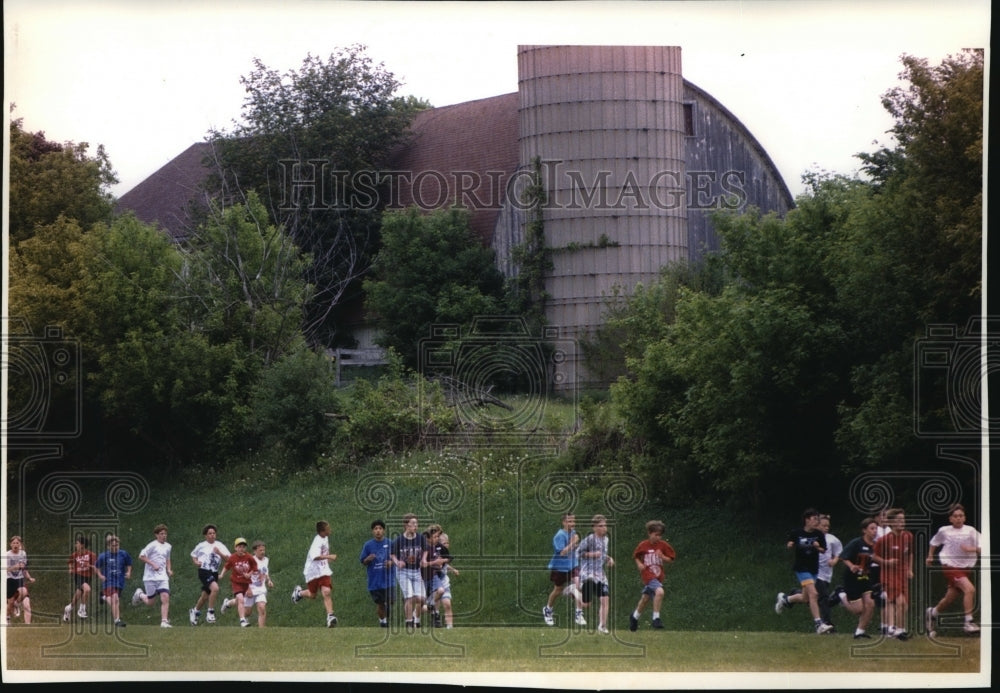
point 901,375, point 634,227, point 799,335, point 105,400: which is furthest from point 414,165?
point 901,375

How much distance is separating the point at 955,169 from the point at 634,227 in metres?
6.57

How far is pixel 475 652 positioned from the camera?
594 inches

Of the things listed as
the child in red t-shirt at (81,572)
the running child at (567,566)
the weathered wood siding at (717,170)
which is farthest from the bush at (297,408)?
the weathered wood siding at (717,170)

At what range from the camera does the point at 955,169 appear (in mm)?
15125

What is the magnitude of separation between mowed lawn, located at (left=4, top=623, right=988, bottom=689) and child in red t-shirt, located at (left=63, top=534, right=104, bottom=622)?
0.59 m

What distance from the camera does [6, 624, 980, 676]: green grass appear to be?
47.6 ft

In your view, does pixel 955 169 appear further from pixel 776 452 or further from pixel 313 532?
pixel 313 532

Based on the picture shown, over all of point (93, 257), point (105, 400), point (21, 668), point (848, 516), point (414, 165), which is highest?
point (414, 165)

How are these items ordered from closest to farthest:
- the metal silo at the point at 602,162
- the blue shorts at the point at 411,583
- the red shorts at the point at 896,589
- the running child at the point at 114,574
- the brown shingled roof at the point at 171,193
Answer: the red shorts at the point at 896,589 < the blue shorts at the point at 411,583 < the running child at the point at 114,574 < the metal silo at the point at 602,162 < the brown shingled roof at the point at 171,193

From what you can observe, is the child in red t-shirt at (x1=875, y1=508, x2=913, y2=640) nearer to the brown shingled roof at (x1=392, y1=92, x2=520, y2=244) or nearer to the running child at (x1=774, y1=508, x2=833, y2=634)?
the running child at (x1=774, y1=508, x2=833, y2=634)

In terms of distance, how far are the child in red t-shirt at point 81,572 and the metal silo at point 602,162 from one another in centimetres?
795

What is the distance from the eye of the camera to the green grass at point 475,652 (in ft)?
47.6

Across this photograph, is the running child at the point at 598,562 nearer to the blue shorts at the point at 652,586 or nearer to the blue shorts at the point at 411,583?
the blue shorts at the point at 652,586

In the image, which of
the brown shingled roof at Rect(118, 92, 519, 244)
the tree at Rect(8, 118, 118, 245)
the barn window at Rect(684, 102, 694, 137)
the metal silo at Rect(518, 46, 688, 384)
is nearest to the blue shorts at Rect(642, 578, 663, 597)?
the metal silo at Rect(518, 46, 688, 384)
